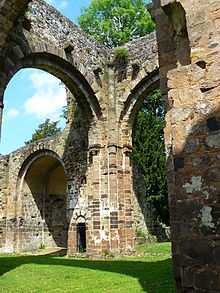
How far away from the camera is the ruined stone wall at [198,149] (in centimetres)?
276

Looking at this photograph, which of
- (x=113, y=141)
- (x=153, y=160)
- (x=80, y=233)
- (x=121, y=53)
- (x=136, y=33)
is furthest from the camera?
(x=136, y=33)

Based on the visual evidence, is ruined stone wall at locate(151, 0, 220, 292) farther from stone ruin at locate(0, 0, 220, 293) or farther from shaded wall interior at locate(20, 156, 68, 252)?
shaded wall interior at locate(20, 156, 68, 252)

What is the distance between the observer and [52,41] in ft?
31.5

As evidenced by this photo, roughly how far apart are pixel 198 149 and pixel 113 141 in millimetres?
8085

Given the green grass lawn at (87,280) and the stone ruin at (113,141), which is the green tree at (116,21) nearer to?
the stone ruin at (113,141)

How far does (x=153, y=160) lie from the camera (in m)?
15.1

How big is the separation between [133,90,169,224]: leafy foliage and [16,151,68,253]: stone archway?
13.2 feet

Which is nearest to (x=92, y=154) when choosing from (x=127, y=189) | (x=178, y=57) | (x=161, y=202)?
(x=127, y=189)

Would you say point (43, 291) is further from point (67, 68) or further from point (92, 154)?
point (67, 68)

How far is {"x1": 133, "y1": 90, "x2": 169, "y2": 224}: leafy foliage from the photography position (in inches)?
570

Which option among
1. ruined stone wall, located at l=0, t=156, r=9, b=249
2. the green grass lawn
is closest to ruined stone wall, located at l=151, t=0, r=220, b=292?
the green grass lawn

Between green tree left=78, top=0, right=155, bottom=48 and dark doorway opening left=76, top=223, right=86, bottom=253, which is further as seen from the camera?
green tree left=78, top=0, right=155, bottom=48

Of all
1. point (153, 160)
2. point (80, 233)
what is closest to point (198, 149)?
point (80, 233)

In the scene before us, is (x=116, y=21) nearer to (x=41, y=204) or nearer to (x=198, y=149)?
(x=41, y=204)
